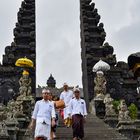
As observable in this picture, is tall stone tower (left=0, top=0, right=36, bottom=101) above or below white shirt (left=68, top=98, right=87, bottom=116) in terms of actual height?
above

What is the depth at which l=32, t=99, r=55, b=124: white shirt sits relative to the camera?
29.7 ft

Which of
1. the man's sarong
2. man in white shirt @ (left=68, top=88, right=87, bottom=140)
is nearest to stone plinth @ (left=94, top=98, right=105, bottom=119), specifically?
man in white shirt @ (left=68, top=88, right=87, bottom=140)

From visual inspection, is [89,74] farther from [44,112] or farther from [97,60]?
[44,112]

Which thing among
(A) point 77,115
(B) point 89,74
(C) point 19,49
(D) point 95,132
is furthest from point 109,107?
(C) point 19,49

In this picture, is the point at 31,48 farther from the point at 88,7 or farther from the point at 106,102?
the point at 106,102

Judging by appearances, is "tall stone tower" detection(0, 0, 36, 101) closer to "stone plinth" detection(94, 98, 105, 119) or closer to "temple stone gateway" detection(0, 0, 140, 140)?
"temple stone gateway" detection(0, 0, 140, 140)

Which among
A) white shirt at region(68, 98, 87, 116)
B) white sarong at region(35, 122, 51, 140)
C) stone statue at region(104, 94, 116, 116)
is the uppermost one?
stone statue at region(104, 94, 116, 116)

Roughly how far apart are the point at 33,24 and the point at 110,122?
12.4 metres

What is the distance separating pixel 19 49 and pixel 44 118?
53.8 feet

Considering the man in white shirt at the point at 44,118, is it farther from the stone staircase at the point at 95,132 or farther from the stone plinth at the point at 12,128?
the stone plinth at the point at 12,128

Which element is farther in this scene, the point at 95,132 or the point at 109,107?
the point at 109,107

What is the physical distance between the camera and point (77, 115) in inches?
432

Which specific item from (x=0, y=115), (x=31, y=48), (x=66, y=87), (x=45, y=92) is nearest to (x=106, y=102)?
(x=66, y=87)

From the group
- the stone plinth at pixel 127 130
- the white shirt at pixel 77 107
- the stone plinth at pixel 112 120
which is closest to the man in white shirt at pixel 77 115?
the white shirt at pixel 77 107
